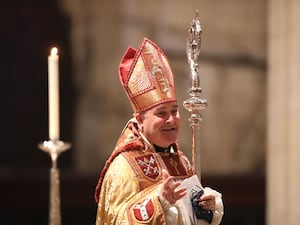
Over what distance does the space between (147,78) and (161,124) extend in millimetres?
155

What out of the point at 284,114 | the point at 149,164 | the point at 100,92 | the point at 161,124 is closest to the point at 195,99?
the point at 161,124

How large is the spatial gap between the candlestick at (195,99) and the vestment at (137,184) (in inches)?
3.3

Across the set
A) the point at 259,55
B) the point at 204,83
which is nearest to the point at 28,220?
the point at 204,83

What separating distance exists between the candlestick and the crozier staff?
50 mm

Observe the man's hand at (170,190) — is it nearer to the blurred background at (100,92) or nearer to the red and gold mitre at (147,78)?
the red and gold mitre at (147,78)

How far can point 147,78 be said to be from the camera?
122 inches

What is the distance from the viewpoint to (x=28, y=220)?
6.08m

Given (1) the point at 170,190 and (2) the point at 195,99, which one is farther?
(2) the point at 195,99

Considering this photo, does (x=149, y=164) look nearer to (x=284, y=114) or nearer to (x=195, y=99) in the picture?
(x=195, y=99)

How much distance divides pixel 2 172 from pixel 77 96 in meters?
0.63

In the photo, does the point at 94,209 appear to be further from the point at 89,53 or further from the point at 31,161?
the point at 89,53

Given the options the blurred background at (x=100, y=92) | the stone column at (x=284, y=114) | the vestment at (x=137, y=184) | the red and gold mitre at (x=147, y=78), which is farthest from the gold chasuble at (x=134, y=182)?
the blurred background at (x=100, y=92)

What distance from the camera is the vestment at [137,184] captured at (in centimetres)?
294

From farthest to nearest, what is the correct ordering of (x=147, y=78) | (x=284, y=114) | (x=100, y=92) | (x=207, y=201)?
(x=100, y=92) → (x=284, y=114) → (x=147, y=78) → (x=207, y=201)
